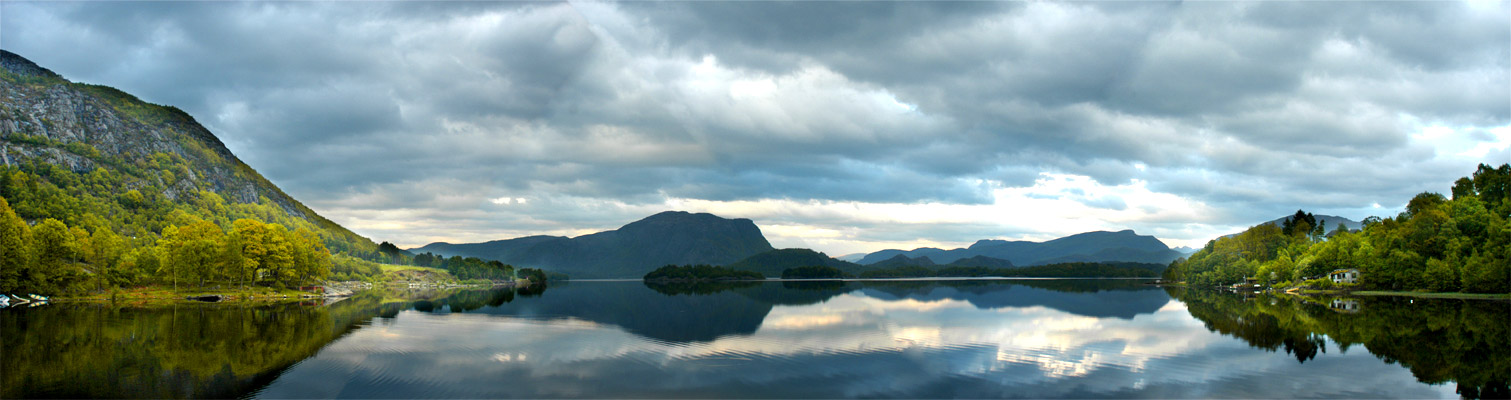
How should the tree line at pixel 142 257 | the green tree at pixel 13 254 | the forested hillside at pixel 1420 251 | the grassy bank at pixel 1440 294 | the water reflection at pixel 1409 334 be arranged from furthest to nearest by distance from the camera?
the forested hillside at pixel 1420 251, the tree line at pixel 142 257, the grassy bank at pixel 1440 294, the green tree at pixel 13 254, the water reflection at pixel 1409 334

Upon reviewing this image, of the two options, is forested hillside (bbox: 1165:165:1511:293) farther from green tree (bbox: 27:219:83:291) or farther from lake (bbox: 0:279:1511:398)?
green tree (bbox: 27:219:83:291)

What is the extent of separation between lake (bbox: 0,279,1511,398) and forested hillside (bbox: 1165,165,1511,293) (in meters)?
35.7

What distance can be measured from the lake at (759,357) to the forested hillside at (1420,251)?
35.7 meters

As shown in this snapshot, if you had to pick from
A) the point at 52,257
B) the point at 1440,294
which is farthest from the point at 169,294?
the point at 1440,294

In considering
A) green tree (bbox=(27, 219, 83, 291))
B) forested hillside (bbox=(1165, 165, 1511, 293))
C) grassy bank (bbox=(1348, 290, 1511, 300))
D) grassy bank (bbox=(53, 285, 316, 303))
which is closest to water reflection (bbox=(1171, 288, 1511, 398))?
grassy bank (bbox=(1348, 290, 1511, 300))

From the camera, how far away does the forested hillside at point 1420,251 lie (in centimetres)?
8131

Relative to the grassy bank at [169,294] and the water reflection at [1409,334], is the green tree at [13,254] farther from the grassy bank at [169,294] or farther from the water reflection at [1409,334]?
the water reflection at [1409,334]

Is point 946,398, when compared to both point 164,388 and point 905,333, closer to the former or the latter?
point 905,333

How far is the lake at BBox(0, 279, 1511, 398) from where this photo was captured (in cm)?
2509

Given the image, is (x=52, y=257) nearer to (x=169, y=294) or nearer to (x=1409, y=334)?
(x=169, y=294)

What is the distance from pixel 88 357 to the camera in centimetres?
3117

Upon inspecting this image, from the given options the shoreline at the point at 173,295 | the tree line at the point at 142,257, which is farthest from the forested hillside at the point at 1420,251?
the tree line at the point at 142,257

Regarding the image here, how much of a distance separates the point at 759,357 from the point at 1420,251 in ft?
364

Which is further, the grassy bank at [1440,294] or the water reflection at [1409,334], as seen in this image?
the grassy bank at [1440,294]
